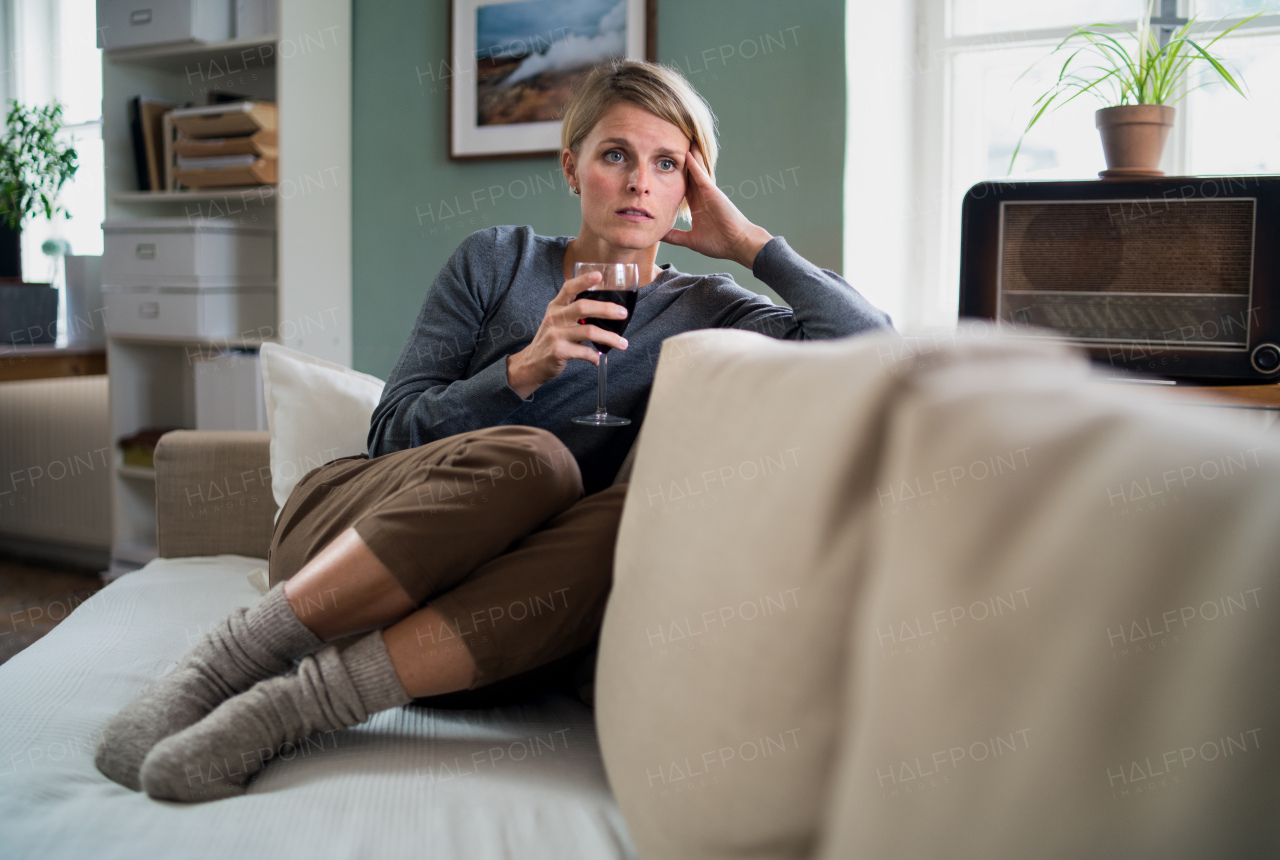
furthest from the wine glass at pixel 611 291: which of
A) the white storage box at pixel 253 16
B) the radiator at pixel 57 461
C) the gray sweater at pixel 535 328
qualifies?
the radiator at pixel 57 461

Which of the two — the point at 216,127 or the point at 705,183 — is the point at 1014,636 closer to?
the point at 705,183

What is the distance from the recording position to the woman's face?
1.48m

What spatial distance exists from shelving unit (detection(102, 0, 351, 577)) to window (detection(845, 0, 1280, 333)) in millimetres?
1465

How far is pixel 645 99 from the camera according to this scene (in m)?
1.49

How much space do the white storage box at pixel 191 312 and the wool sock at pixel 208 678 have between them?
6.37 ft

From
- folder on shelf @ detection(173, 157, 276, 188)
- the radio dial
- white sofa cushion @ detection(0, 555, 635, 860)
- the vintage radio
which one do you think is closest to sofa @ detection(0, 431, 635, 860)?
white sofa cushion @ detection(0, 555, 635, 860)

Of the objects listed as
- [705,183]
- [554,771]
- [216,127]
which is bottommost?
[554,771]

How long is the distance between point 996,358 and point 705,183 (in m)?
1.07

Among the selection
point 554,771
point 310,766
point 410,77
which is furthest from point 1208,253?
point 410,77

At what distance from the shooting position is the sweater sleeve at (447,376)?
53.4 inches

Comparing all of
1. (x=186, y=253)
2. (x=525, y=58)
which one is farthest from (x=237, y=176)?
(x=525, y=58)

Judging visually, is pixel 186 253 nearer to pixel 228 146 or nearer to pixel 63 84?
pixel 228 146

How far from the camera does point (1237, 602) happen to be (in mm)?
470

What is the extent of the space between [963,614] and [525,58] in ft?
7.92
